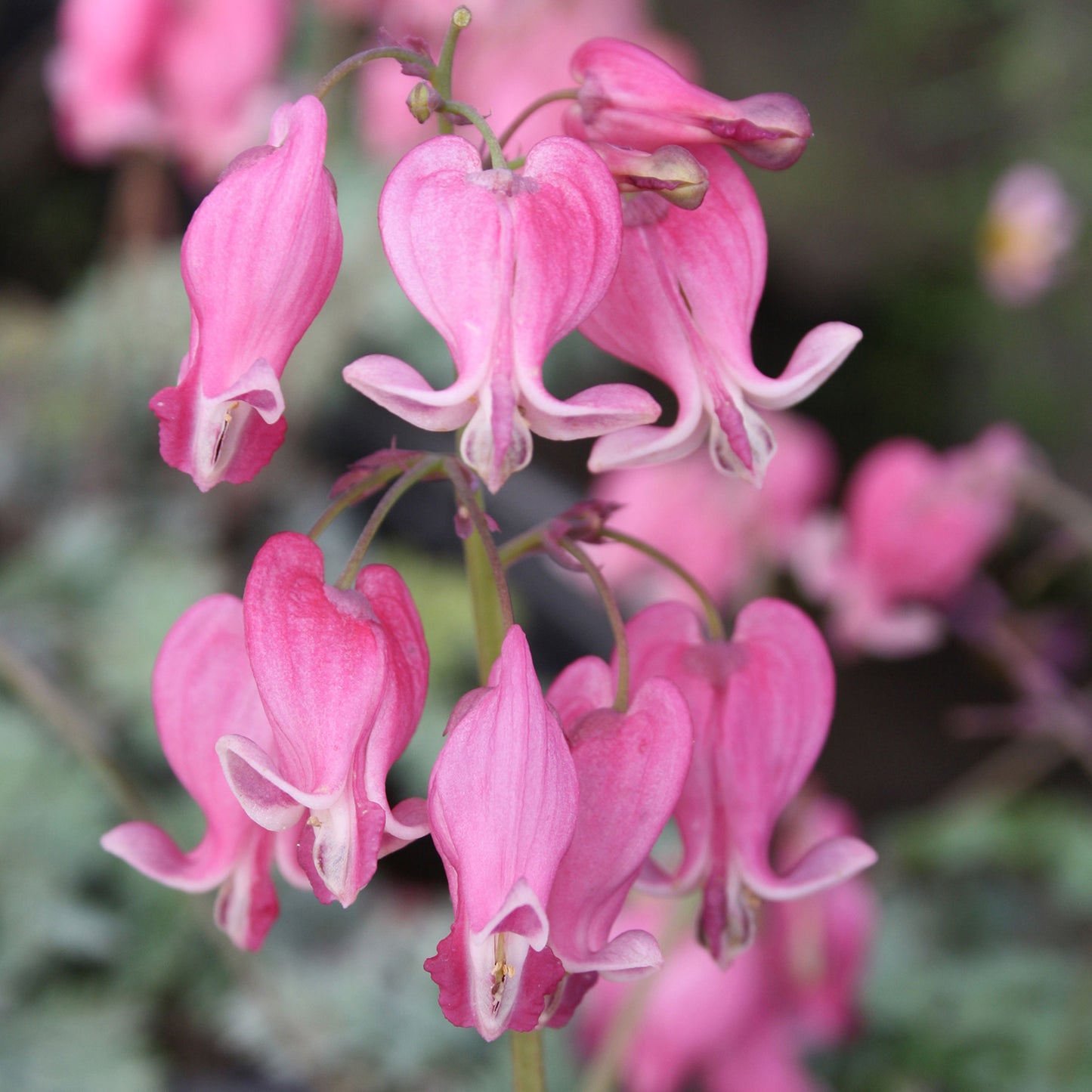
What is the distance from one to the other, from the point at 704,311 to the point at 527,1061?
0.32 meters

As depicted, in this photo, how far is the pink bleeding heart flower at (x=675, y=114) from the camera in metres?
0.44

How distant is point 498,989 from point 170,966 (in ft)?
3.03

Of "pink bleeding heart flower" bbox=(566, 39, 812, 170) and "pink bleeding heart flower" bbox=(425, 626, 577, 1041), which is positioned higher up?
"pink bleeding heart flower" bbox=(566, 39, 812, 170)

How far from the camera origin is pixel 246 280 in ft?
1.37

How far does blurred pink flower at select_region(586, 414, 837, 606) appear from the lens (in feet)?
4.40

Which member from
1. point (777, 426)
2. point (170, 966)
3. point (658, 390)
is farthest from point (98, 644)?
point (658, 390)

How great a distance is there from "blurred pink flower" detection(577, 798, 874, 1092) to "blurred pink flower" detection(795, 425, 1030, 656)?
27 cm

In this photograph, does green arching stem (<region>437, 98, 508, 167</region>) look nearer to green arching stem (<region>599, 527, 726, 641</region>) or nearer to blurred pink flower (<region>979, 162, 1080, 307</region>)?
green arching stem (<region>599, 527, 726, 641</region>)

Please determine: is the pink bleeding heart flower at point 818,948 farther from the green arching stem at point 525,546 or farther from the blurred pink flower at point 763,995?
the green arching stem at point 525,546

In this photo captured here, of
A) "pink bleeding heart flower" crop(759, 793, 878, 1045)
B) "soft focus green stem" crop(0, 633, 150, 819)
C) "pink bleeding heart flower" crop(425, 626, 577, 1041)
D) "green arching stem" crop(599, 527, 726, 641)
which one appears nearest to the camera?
"pink bleeding heart flower" crop(425, 626, 577, 1041)

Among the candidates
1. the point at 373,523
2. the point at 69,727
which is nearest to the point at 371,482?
the point at 373,523

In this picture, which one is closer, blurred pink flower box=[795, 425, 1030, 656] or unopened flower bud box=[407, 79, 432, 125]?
unopened flower bud box=[407, 79, 432, 125]

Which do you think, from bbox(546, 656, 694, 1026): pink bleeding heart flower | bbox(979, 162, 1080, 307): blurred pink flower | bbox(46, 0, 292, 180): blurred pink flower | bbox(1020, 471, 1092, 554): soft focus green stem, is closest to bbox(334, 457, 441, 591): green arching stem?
bbox(546, 656, 694, 1026): pink bleeding heart flower

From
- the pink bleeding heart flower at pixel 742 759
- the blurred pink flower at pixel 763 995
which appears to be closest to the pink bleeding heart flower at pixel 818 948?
the blurred pink flower at pixel 763 995
